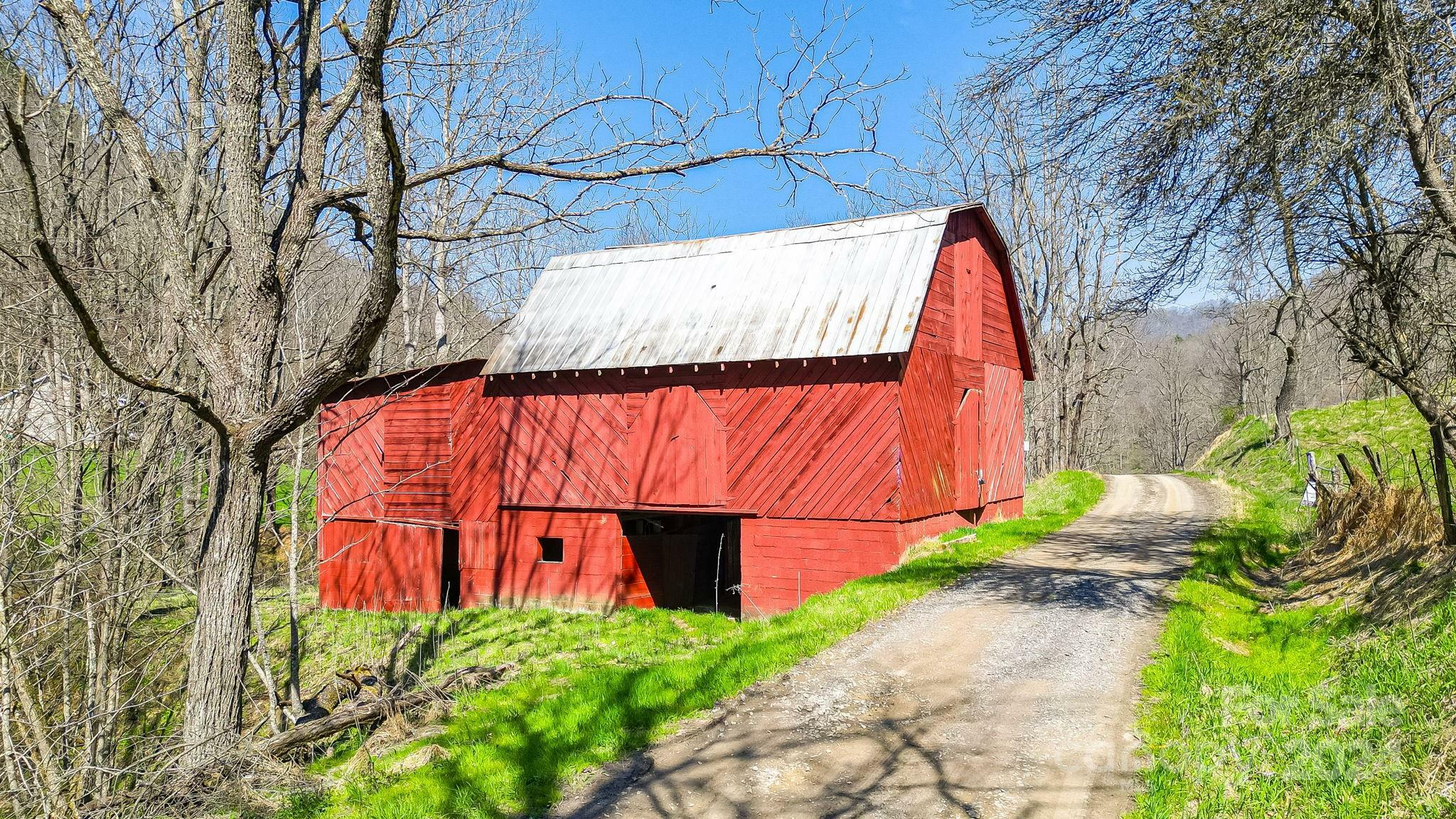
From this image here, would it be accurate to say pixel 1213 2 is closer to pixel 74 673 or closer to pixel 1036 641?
pixel 1036 641

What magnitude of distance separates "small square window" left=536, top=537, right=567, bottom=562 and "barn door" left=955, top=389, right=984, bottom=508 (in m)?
7.72

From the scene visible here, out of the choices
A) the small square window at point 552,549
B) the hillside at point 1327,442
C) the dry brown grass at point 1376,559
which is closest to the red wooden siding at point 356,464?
the small square window at point 552,549

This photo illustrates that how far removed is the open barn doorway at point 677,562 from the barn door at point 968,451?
14.4 ft

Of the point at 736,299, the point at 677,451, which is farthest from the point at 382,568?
the point at 736,299

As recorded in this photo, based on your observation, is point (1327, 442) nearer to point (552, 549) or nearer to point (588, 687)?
point (552, 549)

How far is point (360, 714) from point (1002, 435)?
45.9 ft

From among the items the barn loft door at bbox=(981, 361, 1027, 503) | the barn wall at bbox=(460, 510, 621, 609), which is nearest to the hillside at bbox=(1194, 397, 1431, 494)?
the barn loft door at bbox=(981, 361, 1027, 503)

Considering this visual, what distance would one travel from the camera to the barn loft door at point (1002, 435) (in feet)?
56.7

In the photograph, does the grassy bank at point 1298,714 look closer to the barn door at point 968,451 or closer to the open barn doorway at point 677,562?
the barn door at point 968,451

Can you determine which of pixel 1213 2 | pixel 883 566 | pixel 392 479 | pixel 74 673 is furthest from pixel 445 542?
pixel 1213 2

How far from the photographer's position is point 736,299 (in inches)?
629

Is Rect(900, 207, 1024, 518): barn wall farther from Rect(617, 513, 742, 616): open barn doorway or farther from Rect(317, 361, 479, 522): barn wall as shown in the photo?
Rect(317, 361, 479, 522): barn wall

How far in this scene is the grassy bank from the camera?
4816 millimetres

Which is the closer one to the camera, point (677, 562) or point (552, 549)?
point (552, 549)
